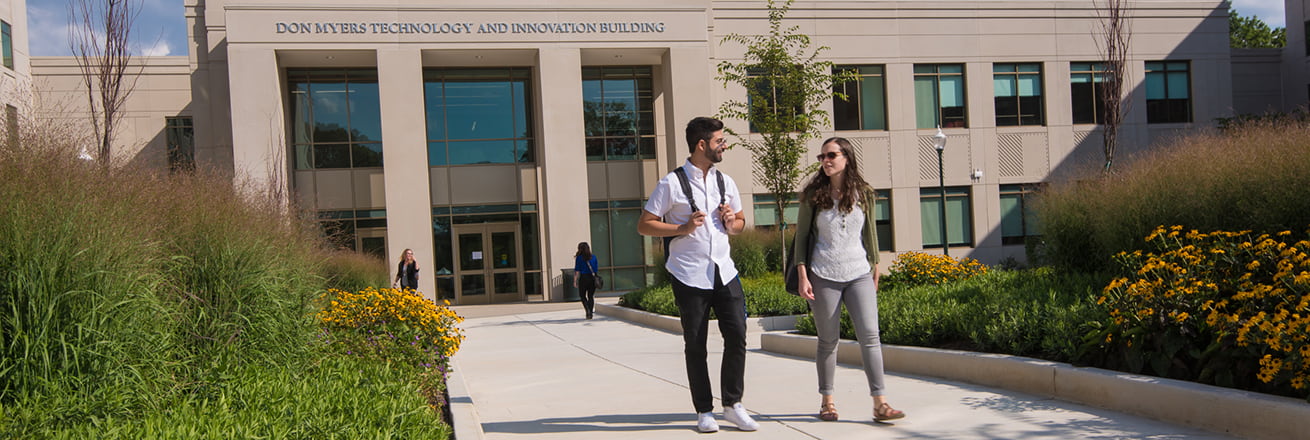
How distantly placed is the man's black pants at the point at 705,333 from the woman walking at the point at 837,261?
51 cm

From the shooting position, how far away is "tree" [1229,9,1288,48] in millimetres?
56188

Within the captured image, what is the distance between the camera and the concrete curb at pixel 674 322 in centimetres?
1359

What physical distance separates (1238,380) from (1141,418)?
1.79 feet

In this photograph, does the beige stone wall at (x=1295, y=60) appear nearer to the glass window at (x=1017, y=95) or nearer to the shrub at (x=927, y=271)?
the glass window at (x=1017, y=95)

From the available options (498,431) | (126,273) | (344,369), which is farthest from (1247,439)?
(126,273)

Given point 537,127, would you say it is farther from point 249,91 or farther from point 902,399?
point 902,399

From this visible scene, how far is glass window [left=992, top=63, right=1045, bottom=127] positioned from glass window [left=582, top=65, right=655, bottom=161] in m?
11.0

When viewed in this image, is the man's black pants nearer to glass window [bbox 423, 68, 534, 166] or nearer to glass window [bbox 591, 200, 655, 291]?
glass window [bbox 591, 200, 655, 291]

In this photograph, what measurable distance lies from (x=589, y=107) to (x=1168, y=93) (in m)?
18.7

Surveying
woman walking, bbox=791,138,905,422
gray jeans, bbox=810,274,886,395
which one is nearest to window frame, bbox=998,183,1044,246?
woman walking, bbox=791,138,905,422

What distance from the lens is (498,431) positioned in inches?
239

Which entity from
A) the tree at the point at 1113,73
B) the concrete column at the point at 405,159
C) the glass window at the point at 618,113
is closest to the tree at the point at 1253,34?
the tree at the point at 1113,73

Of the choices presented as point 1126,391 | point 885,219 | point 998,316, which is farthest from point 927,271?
point 885,219

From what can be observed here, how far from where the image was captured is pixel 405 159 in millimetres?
26484
